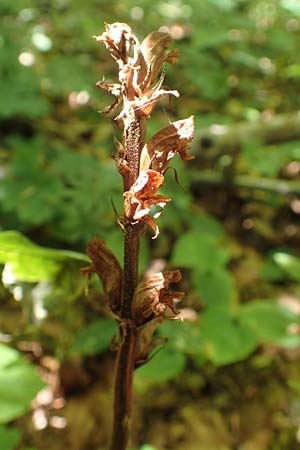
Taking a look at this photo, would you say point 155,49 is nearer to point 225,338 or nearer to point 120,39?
point 120,39

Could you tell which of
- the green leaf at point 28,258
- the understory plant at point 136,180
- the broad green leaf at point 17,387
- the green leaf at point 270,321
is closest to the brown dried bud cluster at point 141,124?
the understory plant at point 136,180

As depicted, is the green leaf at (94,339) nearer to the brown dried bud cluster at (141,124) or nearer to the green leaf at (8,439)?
the green leaf at (8,439)

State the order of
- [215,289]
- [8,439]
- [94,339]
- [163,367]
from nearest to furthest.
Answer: [8,439], [163,367], [94,339], [215,289]

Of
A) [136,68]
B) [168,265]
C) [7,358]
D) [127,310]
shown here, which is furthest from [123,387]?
[168,265]

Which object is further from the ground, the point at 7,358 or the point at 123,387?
the point at 123,387

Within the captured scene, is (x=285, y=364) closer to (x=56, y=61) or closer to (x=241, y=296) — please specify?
(x=241, y=296)

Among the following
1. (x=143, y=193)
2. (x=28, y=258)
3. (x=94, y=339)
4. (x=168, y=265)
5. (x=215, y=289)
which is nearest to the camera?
(x=143, y=193)

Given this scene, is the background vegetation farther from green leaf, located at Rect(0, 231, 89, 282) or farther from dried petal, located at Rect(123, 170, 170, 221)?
dried petal, located at Rect(123, 170, 170, 221)
